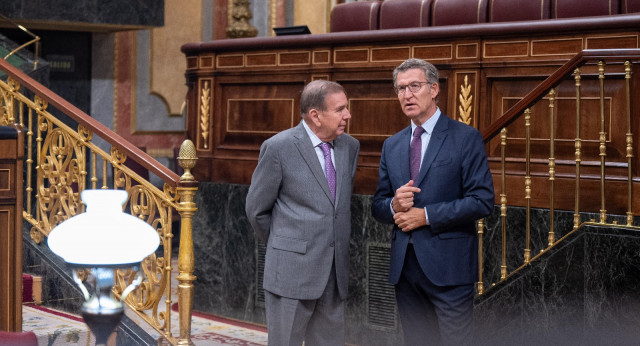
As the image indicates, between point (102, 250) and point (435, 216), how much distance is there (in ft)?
5.12

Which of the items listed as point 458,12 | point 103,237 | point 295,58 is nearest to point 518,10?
point 458,12

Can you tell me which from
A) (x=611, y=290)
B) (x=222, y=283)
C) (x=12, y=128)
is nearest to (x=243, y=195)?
(x=222, y=283)

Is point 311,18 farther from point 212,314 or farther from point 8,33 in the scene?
point 212,314

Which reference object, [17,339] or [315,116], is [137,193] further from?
[17,339]

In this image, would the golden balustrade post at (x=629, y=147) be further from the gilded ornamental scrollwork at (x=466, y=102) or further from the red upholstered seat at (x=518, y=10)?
the red upholstered seat at (x=518, y=10)

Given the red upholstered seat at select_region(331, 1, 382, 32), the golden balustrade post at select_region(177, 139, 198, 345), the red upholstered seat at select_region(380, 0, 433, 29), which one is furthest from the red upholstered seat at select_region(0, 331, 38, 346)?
the red upholstered seat at select_region(331, 1, 382, 32)

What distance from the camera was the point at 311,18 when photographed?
994 centimetres

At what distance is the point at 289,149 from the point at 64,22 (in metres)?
5.75

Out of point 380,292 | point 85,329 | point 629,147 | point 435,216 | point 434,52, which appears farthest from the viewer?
point 380,292

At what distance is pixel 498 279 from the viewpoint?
5.21 metres

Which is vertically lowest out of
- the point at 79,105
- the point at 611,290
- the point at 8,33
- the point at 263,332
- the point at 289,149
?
the point at 263,332

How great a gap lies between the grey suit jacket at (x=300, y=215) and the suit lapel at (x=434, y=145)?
0.94 feet

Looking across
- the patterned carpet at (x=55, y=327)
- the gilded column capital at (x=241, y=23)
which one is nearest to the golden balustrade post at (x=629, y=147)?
the patterned carpet at (x=55, y=327)

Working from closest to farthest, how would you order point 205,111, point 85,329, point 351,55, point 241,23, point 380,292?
point 85,329
point 380,292
point 351,55
point 205,111
point 241,23
